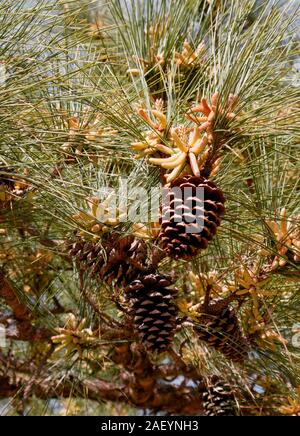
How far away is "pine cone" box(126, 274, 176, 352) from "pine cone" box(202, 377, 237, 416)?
372mm

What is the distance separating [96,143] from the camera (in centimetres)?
102

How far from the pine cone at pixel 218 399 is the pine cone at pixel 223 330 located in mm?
259

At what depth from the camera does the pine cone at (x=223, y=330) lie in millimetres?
1151

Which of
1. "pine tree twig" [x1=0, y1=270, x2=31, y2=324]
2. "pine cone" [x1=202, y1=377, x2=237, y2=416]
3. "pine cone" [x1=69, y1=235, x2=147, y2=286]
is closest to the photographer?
"pine cone" [x1=69, y1=235, x2=147, y2=286]

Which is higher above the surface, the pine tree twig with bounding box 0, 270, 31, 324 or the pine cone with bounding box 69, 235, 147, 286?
the pine cone with bounding box 69, 235, 147, 286

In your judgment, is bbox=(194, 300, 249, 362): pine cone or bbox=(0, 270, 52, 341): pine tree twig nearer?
bbox=(194, 300, 249, 362): pine cone

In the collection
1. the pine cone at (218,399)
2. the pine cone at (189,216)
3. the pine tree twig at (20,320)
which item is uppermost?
the pine cone at (189,216)

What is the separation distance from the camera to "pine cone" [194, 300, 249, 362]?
115cm

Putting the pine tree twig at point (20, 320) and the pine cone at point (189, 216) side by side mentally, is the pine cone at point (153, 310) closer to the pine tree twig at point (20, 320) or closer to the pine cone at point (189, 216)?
the pine cone at point (189, 216)

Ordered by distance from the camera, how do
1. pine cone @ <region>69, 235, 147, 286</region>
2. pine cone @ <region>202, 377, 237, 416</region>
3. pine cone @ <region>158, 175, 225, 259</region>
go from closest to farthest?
pine cone @ <region>158, 175, 225, 259</region>, pine cone @ <region>69, 235, 147, 286</region>, pine cone @ <region>202, 377, 237, 416</region>

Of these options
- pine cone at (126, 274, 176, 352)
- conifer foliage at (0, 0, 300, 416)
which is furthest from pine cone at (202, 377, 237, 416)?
pine cone at (126, 274, 176, 352)

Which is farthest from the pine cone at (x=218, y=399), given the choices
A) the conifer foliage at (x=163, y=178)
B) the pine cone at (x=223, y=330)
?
the pine cone at (x=223, y=330)

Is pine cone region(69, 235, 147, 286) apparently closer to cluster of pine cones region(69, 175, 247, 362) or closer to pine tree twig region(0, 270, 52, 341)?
cluster of pine cones region(69, 175, 247, 362)
